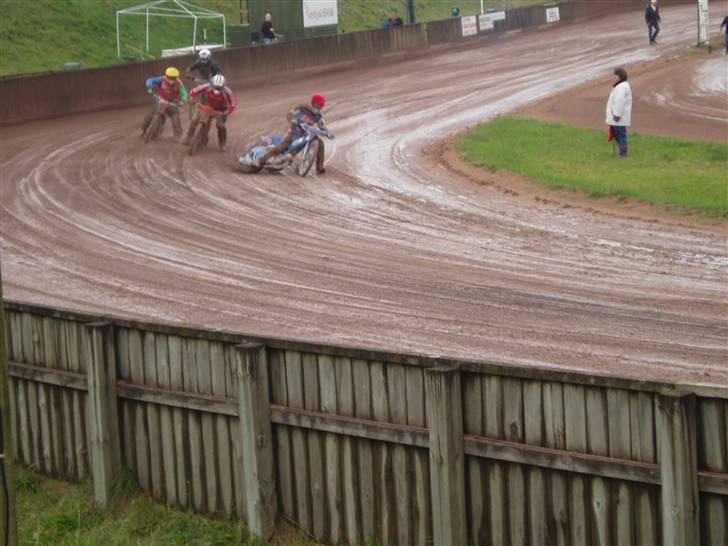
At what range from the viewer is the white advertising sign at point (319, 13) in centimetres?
4553

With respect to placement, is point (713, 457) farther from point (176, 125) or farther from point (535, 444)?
point (176, 125)

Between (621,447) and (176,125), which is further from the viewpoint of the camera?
(176,125)

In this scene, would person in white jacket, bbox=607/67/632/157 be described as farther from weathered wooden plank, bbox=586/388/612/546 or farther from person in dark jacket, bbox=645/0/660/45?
person in dark jacket, bbox=645/0/660/45

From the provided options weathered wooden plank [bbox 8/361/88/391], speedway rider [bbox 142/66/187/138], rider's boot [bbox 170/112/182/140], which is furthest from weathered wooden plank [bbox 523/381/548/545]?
rider's boot [bbox 170/112/182/140]

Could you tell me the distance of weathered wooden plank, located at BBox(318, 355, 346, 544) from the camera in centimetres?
774

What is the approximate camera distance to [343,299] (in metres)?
14.8

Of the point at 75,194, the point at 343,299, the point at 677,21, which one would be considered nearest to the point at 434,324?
the point at 343,299

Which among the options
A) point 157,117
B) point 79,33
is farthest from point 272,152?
point 79,33

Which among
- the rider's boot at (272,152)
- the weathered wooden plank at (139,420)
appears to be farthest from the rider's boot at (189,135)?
the weathered wooden plank at (139,420)

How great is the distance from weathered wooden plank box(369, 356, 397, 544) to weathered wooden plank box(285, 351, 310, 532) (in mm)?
389

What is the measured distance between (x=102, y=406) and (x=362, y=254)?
8.74 meters

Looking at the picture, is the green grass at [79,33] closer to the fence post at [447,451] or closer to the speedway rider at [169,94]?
the speedway rider at [169,94]

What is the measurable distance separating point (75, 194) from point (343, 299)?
30.3 ft

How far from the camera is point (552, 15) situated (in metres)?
52.4
